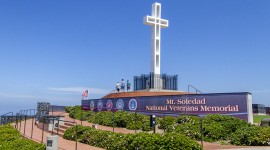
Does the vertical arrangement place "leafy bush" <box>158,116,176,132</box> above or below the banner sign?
below

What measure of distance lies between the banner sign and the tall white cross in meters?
7.28

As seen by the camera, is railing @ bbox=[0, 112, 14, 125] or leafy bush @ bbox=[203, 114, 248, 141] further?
railing @ bbox=[0, 112, 14, 125]

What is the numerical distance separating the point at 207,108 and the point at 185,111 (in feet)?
5.41

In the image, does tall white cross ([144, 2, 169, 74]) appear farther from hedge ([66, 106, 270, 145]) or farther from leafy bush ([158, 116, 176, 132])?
leafy bush ([158, 116, 176, 132])

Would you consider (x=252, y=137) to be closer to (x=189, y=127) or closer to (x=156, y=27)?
(x=189, y=127)

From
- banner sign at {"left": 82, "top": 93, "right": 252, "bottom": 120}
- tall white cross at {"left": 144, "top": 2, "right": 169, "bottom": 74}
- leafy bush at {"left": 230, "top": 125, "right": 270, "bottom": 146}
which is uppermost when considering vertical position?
tall white cross at {"left": 144, "top": 2, "right": 169, "bottom": 74}

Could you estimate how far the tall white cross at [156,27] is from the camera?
1182 inches

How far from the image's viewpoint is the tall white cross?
3003 centimetres

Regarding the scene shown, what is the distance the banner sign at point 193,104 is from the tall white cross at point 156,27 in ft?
23.9

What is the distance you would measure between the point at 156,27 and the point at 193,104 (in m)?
15.0

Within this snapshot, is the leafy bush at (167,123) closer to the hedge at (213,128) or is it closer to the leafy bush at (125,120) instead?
the hedge at (213,128)

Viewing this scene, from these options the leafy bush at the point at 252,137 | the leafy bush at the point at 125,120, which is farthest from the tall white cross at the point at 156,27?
the leafy bush at the point at 252,137

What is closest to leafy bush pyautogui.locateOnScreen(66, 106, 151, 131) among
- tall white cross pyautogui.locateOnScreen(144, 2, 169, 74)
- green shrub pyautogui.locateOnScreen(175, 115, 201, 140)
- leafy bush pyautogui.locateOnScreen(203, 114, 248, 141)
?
green shrub pyautogui.locateOnScreen(175, 115, 201, 140)

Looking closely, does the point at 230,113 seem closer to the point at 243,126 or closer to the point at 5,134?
the point at 243,126
